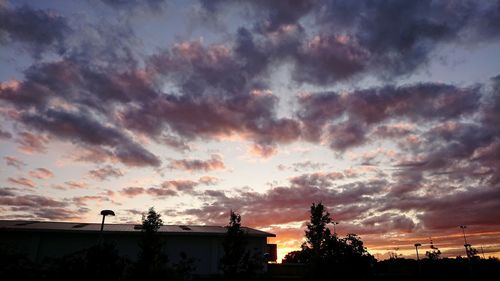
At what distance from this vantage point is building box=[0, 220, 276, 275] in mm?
37531

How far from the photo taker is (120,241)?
1553 inches

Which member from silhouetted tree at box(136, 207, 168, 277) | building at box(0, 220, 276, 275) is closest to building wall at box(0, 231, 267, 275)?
building at box(0, 220, 276, 275)

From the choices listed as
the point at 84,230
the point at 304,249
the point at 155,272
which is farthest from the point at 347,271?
the point at 84,230

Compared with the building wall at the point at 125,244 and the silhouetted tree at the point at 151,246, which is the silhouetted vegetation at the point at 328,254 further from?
the silhouetted tree at the point at 151,246

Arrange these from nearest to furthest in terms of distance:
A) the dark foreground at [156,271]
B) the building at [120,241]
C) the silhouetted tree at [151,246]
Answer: the dark foreground at [156,271]
the silhouetted tree at [151,246]
the building at [120,241]

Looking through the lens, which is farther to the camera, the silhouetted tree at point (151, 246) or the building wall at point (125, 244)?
the building wall at point (125, 244)

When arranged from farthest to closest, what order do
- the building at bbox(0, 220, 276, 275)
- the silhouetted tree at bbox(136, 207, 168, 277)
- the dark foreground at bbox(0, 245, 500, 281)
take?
the building at bbox(0, 220, 276, 275), the silhouetted tree at bbox(136, 207, 168, 277), the dark foreground at bbox(0, 245, 500, 281)

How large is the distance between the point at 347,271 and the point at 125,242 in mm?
23229

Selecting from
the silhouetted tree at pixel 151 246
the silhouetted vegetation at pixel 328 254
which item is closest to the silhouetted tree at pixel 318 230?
the silhouetted vegetation at pixel 328 254

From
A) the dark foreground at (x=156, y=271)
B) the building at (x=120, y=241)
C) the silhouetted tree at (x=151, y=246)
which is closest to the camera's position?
the dark foreground at (x=156, y=271)

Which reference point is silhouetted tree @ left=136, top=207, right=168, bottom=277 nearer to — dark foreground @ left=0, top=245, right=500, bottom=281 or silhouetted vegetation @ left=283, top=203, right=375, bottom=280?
dark foreground @ left=0, top=245, right=500, bottom=281

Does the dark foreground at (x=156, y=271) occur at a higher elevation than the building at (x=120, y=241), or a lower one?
lower

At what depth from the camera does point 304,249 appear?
38594mm

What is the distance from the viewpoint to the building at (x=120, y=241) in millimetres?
37531
